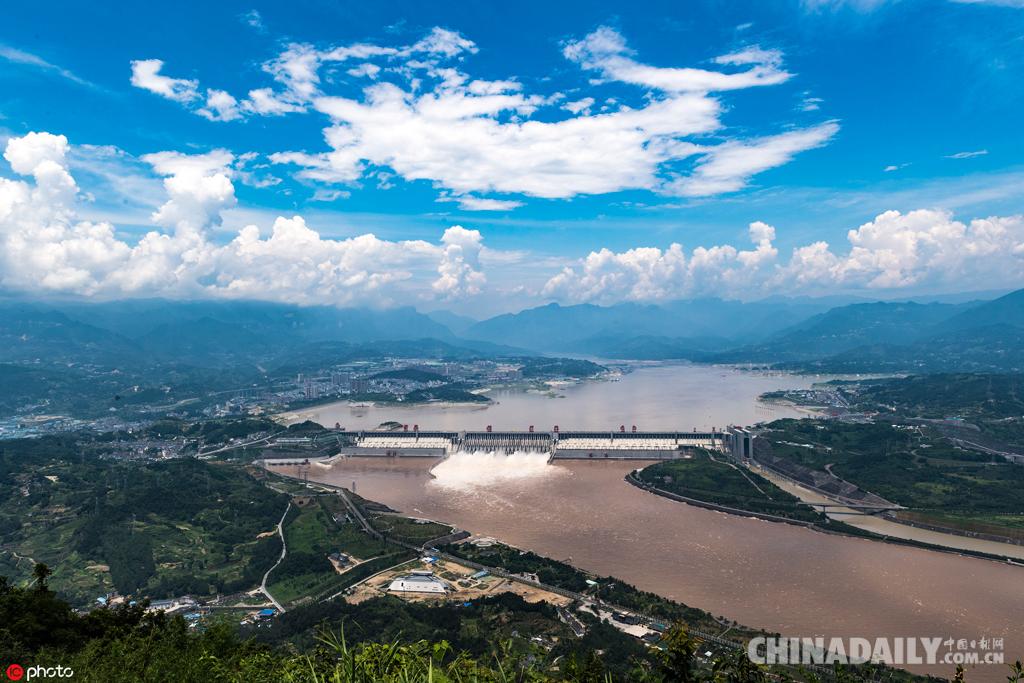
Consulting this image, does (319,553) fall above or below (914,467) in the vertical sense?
below

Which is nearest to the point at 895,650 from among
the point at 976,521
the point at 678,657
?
the point at 976,521

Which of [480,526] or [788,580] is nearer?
[788,580]

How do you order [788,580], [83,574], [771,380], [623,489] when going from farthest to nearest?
[771,380] → [623,489] → [83,574] → [788,580]

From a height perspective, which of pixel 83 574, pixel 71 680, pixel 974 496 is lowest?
pixel 83 574

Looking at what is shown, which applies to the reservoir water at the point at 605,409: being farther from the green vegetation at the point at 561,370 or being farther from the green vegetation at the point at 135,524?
the green vegetation at the point at 135,524

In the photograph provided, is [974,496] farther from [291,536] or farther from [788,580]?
[291,536]

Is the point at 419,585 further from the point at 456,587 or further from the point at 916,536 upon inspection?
the point at 916,536

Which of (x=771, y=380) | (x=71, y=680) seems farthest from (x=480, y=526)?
(x=771, y=380)

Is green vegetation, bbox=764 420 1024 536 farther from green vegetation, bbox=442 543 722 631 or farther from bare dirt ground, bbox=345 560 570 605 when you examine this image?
bare dirt ground, bbox=345 560 570 605
